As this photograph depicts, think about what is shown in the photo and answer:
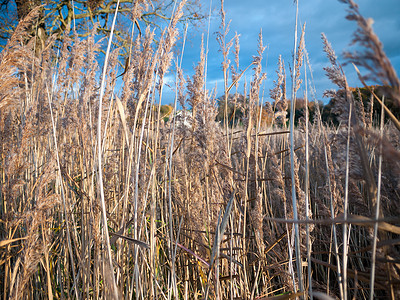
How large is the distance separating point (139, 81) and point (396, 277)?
1.16 metres

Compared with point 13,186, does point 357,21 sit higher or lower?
higher

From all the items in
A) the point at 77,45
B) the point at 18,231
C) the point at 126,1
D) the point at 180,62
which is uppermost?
the point at 126,1

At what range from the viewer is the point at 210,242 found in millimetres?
1523

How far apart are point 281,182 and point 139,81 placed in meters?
0.77

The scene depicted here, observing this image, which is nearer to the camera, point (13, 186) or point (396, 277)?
point (396, 277)

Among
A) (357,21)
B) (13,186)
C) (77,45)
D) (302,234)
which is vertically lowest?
(302,234)

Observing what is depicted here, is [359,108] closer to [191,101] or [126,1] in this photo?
[191,101]

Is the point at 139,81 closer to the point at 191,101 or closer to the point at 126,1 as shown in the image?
the point at 191,101

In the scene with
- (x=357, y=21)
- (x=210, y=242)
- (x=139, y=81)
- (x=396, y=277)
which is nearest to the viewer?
(x=357, y=21)

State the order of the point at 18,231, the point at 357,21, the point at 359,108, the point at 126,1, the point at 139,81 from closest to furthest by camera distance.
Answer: the point at 357,21 < the point at 359,108 < the point at 139,81 < the point at 18,231 < the point at 126,1

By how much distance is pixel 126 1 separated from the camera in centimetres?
1089

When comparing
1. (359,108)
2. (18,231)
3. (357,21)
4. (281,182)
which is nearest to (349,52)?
(357,21)

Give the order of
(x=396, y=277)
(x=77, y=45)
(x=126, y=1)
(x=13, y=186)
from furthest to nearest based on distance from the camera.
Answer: (x=126, y=1), (x=77, y=45), (x=13, y=186), (x=396, y=277)

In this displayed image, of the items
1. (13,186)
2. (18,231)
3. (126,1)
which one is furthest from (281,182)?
(126,1)
